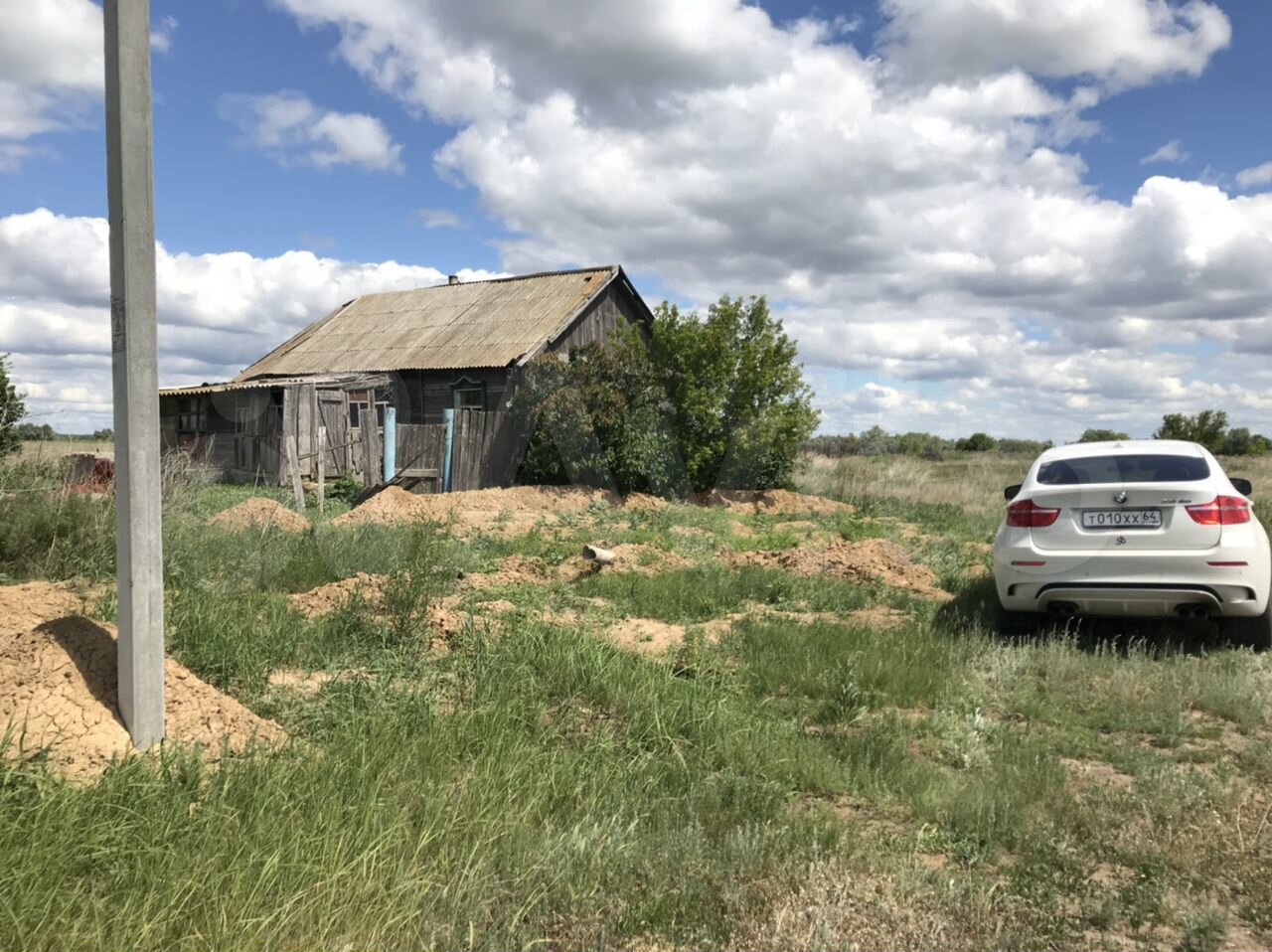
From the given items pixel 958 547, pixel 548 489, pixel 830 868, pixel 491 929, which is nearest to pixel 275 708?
pixel 491 929

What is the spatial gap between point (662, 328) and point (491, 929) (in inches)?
713

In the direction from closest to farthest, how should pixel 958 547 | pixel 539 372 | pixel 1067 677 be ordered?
pixel 1067 677 < pixel 958 547 < pixel 539 372

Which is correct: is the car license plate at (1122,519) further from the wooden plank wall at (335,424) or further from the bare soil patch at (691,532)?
the wooden plank wall at (335,424)

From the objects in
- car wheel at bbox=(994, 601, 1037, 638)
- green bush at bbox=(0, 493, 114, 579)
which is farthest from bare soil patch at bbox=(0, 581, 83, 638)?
car wheel at bbox=(994, 601, 1037, 638)

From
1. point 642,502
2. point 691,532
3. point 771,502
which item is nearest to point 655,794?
point 691,532

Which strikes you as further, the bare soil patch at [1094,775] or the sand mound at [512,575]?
the sand mound at [512,575]

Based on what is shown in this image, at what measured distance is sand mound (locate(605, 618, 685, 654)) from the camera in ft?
22.3

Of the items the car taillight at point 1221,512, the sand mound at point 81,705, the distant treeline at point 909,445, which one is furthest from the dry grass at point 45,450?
the distant treeline at point 909,445

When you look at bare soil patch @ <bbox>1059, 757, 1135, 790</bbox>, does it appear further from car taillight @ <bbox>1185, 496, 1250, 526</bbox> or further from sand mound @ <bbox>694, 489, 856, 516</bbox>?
sand mound @ <bbox>694, 489, 856, 516</bbox>

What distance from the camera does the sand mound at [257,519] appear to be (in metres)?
10.9

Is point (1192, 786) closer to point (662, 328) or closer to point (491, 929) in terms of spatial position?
point (491, 929)

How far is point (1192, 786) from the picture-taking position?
4262 mm

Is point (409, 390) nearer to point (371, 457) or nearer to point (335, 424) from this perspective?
point (335, 424)

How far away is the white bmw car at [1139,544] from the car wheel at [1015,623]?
29cm
